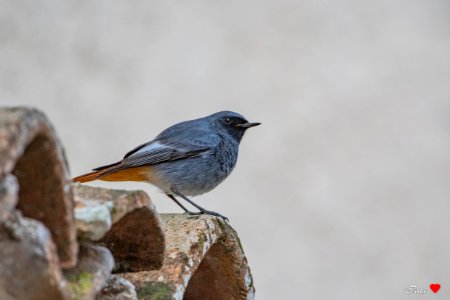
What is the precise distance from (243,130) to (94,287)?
5588mm

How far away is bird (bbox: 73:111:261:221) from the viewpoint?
6404 millimetres

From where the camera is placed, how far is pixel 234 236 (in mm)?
3963

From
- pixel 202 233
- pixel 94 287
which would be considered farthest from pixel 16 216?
pixel 202 233

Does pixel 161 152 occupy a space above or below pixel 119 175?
above

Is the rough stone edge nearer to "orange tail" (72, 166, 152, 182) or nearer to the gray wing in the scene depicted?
"orange tail" (72, 166, 152, 182)

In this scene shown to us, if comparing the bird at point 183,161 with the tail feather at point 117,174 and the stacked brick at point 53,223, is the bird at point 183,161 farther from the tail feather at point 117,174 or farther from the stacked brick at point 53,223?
the stacked brick at point 53,223

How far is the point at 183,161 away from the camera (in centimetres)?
665

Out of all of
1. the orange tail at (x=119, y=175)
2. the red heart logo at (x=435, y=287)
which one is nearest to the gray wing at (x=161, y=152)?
the orange tail at (x=119, y=175)

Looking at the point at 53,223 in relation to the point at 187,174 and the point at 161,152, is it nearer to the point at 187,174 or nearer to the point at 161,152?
the point at 161,152

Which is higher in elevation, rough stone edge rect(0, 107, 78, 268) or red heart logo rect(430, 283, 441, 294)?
rough stone edge rect(0, 107, 78, 268)

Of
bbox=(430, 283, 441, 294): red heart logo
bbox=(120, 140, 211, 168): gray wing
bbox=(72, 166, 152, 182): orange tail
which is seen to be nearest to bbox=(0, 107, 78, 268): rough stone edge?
bbox=(72, 166, 152, 182): orange tail

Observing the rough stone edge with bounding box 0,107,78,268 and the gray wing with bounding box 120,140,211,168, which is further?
the gray wing with bounding box 120,140,211,168

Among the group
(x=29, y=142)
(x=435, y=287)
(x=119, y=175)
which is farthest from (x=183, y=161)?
(x=29, y=142)

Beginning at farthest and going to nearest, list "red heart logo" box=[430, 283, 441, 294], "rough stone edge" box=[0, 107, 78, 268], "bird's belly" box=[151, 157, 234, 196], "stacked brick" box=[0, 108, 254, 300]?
"red heart logo" box=[430, 283, 441, 294], "bird's belly" box=[151, 157, 234, 196], "stacked brick" box=[0, 108, 254, 300], "rough stone edge" box=[0, 107, 78, 268]
